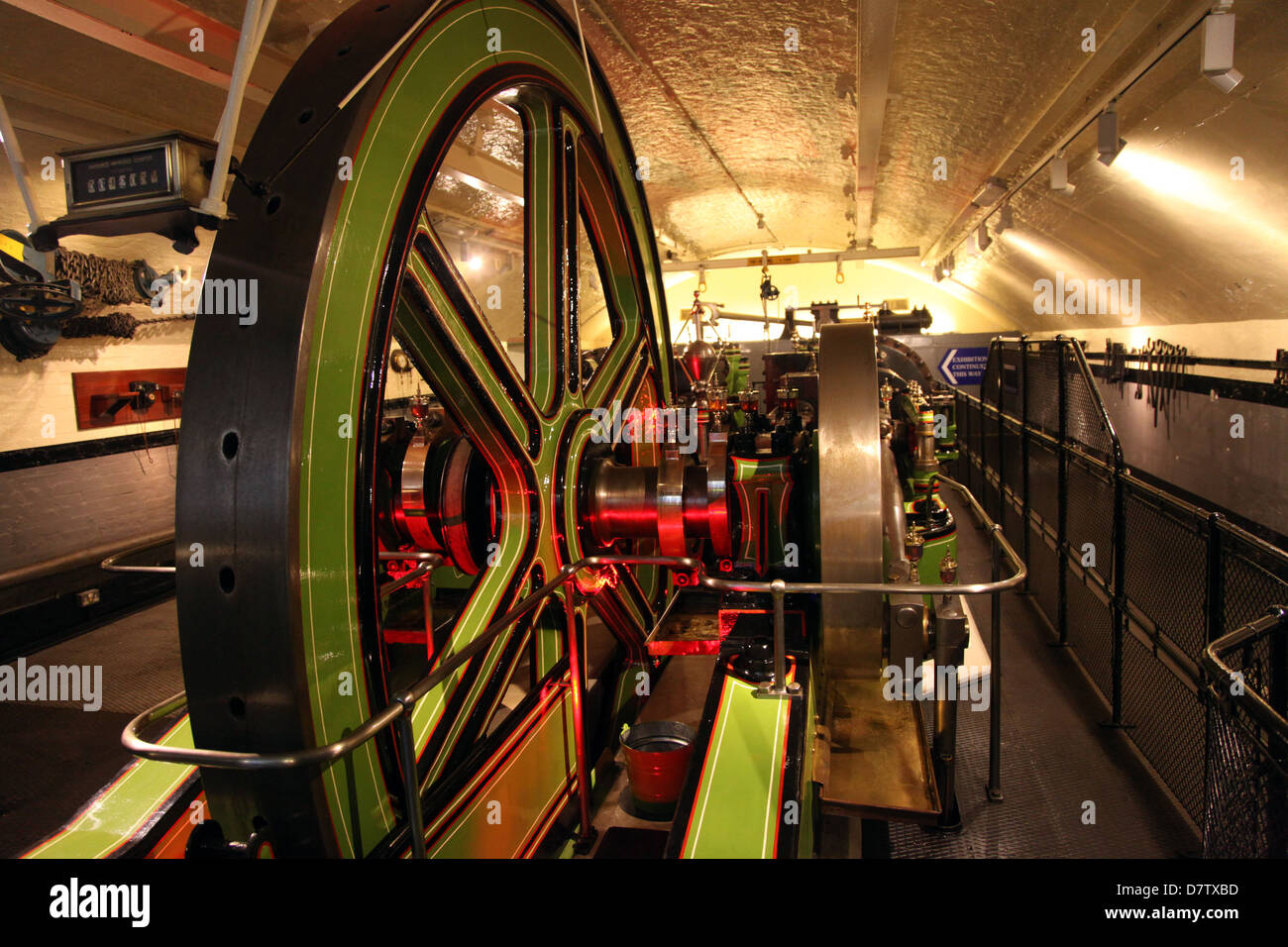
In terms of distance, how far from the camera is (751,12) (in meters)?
4.62

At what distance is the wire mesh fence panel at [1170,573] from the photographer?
3279 mm

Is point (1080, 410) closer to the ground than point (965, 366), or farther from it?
closer to the ground

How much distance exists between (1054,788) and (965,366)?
10930mm

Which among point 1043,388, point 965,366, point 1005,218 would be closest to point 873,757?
point 1043,388

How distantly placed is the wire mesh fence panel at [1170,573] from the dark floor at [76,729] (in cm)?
446

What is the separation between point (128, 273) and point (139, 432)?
1604 mm

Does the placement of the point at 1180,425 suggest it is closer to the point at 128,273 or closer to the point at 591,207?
the point at 591,207

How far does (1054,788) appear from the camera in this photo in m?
3.18

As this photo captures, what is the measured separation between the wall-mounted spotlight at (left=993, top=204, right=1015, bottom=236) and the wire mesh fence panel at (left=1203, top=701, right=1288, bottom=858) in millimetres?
6986

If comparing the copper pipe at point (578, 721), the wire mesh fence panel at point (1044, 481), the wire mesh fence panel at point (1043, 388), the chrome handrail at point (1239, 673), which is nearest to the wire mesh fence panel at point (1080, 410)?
the wire mesh fence panel at point (1043, 388)

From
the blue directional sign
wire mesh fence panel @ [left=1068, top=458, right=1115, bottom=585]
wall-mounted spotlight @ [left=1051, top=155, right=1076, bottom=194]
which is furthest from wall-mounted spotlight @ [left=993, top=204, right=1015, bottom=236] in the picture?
the blue directional sign

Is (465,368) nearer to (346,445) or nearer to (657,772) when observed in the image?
(346,445)

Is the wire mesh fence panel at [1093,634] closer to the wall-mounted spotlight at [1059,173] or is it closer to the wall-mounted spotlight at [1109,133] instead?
the wall-mounted spotlight at [1109,133]
